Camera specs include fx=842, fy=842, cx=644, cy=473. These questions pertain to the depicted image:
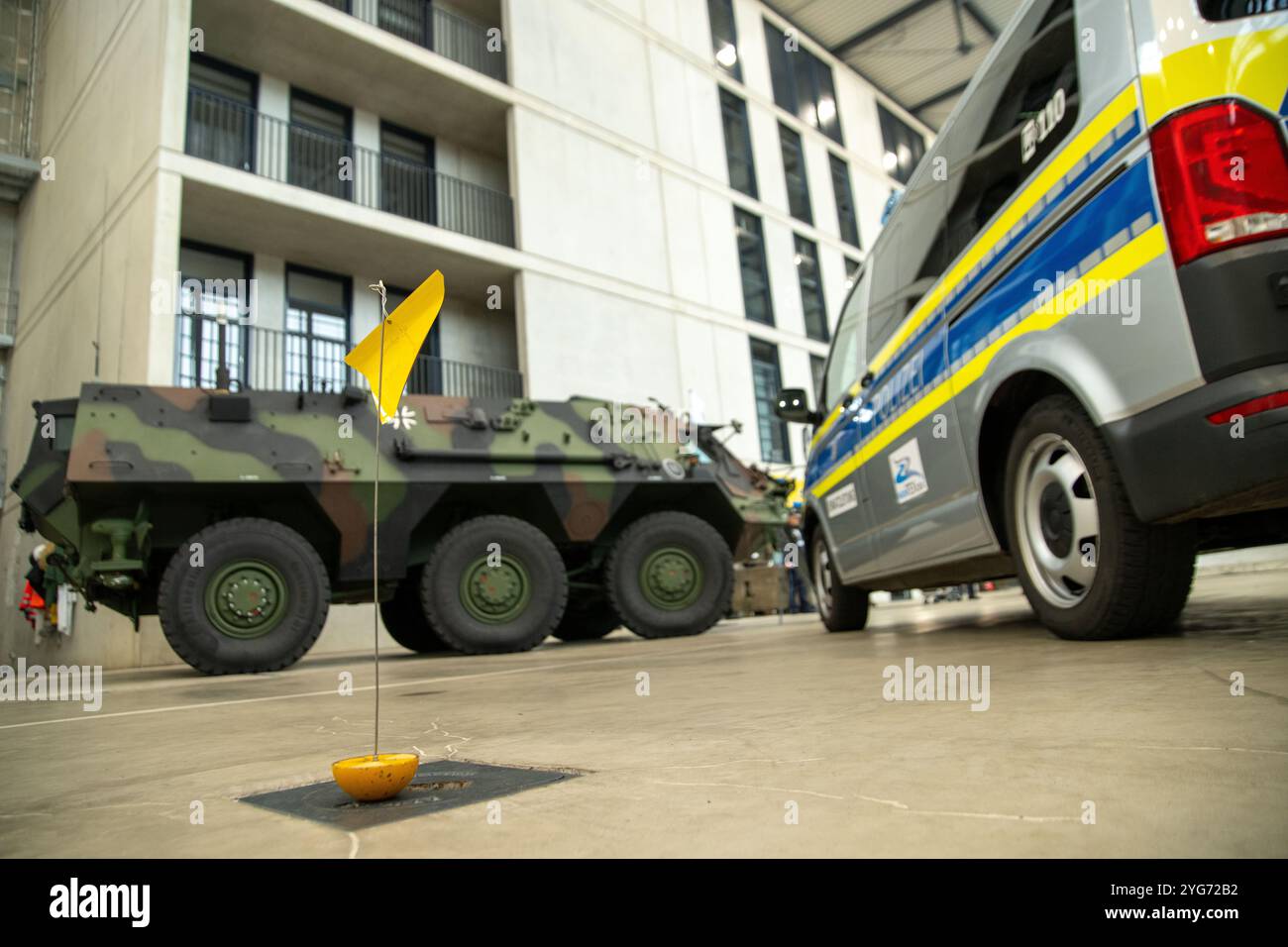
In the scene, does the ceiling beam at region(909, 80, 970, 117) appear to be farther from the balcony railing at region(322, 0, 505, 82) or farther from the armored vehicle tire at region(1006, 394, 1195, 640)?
the armored vehicle tire at region(1006, 394, 1195, 640)

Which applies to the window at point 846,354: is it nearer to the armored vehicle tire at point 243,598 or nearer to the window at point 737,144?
the armored vehicle tire at point 243,598

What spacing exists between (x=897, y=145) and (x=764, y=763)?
1018 inches

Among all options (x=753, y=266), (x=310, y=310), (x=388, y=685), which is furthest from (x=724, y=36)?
(x=388, y=685)

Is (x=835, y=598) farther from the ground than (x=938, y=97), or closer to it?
closer to it

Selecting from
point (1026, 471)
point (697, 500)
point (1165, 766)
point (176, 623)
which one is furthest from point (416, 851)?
point (697, 500)

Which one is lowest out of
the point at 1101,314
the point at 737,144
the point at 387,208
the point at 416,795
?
the point at 416,795

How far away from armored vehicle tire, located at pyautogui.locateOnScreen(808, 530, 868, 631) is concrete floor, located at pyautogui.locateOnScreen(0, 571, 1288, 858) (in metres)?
2.34

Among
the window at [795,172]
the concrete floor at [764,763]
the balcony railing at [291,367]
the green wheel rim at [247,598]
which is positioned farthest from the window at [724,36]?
the concrete floor at [764,763]

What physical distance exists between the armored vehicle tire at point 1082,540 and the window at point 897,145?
22.7m

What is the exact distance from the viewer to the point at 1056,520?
271 cm

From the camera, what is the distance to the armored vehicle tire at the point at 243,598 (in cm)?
461

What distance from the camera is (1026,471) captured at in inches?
110

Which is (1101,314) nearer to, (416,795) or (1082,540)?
(1082,540)
